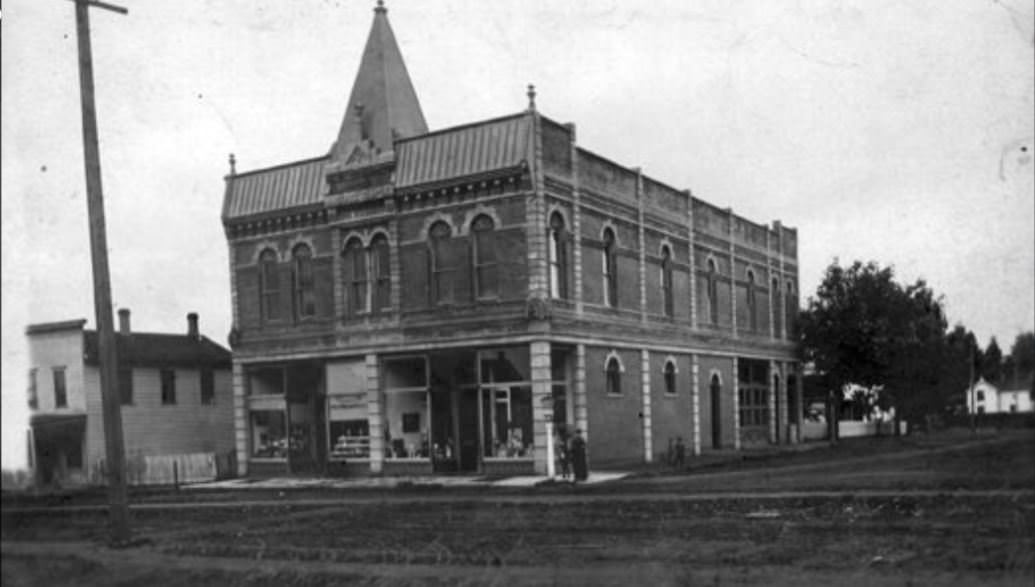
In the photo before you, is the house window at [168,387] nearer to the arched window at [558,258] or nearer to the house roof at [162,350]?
the house roof at [162,350]

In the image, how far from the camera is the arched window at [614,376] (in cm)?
3064

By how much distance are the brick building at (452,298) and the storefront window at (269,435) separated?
0.06 meters

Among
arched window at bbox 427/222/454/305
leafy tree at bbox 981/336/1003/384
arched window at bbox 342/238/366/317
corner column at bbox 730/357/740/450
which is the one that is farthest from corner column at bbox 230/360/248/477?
leafy tree at bbox 981/336/1003/384

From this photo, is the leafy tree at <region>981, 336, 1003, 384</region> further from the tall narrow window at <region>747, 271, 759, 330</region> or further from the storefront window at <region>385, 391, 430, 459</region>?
the storefront window at <region>385, 391, 430, 459</region>

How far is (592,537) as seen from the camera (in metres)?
13.6

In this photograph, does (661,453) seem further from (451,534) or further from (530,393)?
(451,534)

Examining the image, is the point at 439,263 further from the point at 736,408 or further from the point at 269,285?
the point at 736,408

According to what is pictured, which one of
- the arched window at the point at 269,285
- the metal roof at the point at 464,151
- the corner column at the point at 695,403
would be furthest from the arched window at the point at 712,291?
the arched window at the point at 269,285

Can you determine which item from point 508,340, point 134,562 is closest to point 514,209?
point 508,340

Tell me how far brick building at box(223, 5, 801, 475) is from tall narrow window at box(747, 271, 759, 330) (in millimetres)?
6555

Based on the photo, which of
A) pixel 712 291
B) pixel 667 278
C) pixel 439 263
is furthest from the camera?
pixel 712 291

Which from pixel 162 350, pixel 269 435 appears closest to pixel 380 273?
pixel 269 435

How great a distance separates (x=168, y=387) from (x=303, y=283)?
960 cm

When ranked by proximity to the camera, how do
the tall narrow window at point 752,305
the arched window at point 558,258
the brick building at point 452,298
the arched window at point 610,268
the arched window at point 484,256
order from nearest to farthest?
the brick building at point 452,298 < the arched window at point 558,258 < the arched window at point 484,256 < the arched window at point 610,268 < the tall narrow window at point 752,305
